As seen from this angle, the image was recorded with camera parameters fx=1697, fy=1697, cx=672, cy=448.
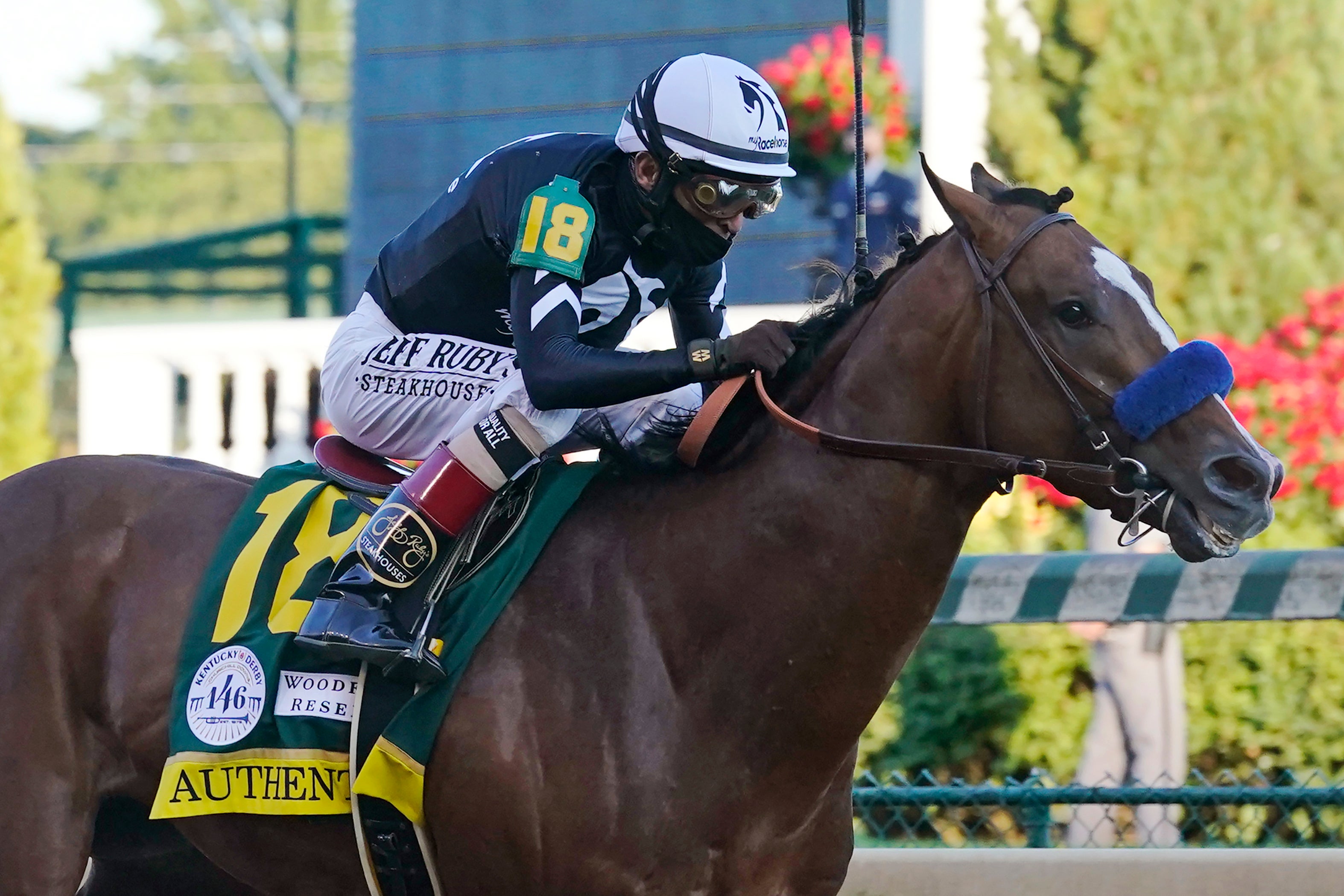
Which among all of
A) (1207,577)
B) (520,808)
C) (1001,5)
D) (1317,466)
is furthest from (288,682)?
(1001,5)

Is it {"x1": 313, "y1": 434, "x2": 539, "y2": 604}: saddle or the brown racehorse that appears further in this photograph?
{"x1": 313, "y1": 434, "x2": 539, "y2": 604}: saddle

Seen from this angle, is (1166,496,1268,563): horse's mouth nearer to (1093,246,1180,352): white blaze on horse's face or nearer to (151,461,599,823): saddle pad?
(1093,246,1180,352): white blaze on horse's face

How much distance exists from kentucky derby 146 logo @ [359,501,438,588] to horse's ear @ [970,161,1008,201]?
4.16 feet

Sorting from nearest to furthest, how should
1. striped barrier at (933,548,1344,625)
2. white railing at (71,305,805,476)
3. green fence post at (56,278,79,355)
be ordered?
1. striped barrier at (933,548,1344,625)
2. white railing at (71,305,805,476)
3. green fence post at (56,278,79,355)

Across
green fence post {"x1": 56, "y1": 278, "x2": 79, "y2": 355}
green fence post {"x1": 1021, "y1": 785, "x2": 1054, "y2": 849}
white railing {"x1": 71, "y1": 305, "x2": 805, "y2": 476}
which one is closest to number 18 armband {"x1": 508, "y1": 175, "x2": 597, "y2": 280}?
green fence post {"x1": 1021, "y1": 785, "x2": 1054, "y2": 849}

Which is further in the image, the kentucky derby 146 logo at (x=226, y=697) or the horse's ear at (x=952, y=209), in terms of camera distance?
the kentucky derby 146 logo at (x=226, y=697)

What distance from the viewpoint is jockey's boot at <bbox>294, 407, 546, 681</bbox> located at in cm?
329

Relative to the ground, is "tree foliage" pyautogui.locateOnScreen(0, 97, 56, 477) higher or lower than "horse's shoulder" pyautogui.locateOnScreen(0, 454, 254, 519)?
lower

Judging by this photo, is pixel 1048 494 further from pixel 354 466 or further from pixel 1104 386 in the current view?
pixel 1104 386

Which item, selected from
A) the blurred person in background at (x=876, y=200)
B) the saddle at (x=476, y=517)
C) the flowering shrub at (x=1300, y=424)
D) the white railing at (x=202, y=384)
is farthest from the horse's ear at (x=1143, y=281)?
the white railing at (x=202, y=384)

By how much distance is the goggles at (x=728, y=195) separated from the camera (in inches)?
132

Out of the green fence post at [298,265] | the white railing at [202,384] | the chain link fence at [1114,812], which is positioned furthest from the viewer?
the green fence post at [298,265]

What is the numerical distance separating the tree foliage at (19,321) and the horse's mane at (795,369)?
1042cm

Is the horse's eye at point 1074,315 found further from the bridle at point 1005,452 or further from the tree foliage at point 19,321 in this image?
the tree foliage at point 19,321
